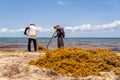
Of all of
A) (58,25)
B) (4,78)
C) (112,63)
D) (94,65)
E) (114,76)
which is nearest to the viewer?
(4,78)

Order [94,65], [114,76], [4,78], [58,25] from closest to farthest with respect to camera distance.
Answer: [4,78] < [114,76] < [94,65] < [58,25]

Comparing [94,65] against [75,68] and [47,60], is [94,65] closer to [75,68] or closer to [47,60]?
[75,68]

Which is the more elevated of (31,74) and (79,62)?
(79,62)

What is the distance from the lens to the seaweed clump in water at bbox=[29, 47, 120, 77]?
550 inches

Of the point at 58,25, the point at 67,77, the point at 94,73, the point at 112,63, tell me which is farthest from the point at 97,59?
the point at 58,25

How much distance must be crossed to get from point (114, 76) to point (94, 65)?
1331 mm

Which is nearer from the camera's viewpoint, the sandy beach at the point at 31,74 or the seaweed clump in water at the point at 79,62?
the sandy beach at the point at 31,74

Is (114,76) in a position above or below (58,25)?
below

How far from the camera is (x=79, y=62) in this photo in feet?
49.0

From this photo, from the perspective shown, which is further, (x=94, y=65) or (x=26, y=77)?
(x=94, y=65)

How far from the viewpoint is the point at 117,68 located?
15.1 metres

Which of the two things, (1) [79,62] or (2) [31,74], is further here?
(1) [79,62]

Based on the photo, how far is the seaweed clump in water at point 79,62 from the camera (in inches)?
550

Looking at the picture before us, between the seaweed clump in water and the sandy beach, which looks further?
the seaweed clump in water
